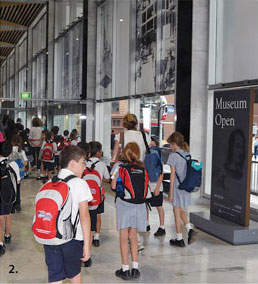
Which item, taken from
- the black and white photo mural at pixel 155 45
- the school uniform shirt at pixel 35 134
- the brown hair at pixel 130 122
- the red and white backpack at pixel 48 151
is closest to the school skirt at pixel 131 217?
the brown hair at pixel 130 122

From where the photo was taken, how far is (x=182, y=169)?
7.10m

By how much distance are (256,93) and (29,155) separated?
7.82 meters

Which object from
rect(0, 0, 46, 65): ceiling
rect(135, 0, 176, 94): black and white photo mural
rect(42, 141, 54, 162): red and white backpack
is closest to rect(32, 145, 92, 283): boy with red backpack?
rect(135, 0, 176, 94): black and white photo mural

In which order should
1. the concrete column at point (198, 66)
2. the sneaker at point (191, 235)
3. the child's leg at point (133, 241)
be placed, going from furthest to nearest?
the concrete column at point (198, 66) → the sneaker at point (191, 235) → the child's leg at point (133, 241)

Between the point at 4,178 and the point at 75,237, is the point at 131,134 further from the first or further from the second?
the point at 75,237

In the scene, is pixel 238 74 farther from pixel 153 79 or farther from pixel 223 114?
pixel 153 79

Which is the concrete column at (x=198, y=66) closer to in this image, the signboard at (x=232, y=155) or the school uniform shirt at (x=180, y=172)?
the signboard at (x=232, y=155)

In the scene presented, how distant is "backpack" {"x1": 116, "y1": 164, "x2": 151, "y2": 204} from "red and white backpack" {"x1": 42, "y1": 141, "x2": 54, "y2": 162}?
7479 millimetres

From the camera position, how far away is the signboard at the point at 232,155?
727 cm

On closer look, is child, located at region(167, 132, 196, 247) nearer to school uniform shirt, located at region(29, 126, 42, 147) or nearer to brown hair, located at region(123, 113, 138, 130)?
brown hair, located at region(123, 113, 138, 130)

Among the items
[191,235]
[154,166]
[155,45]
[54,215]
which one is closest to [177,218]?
[191,235]

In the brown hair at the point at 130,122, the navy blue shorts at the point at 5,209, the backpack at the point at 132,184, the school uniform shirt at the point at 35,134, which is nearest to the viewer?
the backpack at the point at 132,184

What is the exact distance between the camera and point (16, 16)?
31.4 meters

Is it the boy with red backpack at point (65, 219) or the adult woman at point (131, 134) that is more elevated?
the adult woman at point (131, 134)
